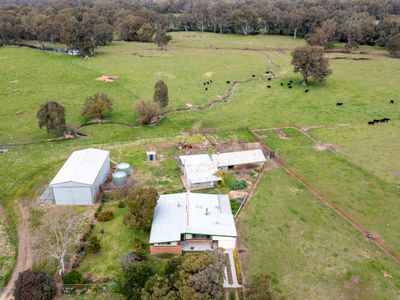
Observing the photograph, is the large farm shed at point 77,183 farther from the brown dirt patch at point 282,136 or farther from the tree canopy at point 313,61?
the tree canopy at point 313,61

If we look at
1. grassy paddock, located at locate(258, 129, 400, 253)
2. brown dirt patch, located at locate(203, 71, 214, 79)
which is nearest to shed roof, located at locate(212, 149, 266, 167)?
grassy paddock, located at locate(258, 129, 400, 253)

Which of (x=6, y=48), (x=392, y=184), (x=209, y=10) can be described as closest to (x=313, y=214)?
(x=392, y=184)

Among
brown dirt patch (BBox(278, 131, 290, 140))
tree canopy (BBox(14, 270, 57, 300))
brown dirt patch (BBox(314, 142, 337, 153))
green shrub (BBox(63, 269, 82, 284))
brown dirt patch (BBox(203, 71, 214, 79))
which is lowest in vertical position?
green shrub (BBox(63, 269, 82, 284))

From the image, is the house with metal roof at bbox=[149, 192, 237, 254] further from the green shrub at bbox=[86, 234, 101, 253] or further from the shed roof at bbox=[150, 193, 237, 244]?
the green shrub at bbox=[86, 234, 101, 253]

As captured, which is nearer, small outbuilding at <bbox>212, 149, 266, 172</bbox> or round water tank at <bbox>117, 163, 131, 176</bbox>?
round water tank at <bbox>117, 163, 131, 176</bbox>

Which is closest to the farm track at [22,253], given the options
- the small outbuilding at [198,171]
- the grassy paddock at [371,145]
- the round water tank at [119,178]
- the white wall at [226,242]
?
the round water tank at [119,178]

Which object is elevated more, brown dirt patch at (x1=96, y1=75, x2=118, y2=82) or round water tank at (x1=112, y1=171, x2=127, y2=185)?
brown dirt patch at (x1=96, y1=75, x2=118, y2=82)
